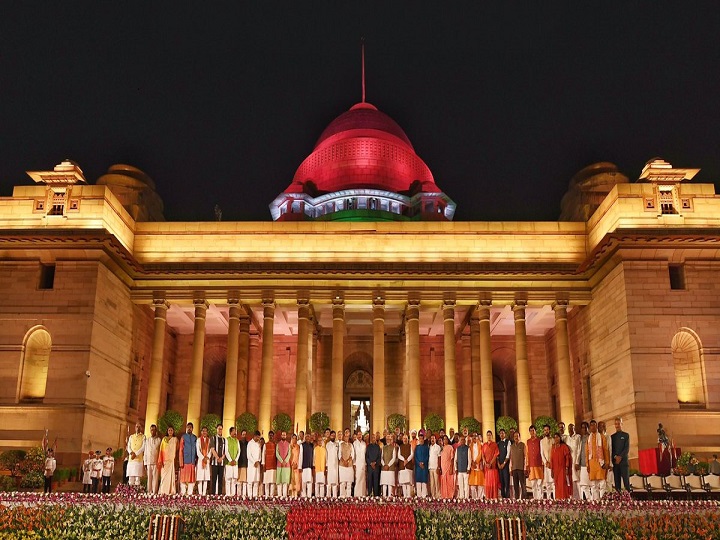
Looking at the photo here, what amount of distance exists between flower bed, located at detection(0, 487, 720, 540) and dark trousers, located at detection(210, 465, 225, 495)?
554 centimetres

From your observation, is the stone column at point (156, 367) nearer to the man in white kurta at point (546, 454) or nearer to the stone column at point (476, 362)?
the stone column at point (476, 362)

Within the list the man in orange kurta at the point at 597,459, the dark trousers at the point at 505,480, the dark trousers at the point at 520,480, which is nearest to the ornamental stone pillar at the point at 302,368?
the dark trousers at the point at 505,480

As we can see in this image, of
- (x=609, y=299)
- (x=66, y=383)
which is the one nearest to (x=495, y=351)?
(x=609, y=299)

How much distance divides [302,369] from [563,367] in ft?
41.0

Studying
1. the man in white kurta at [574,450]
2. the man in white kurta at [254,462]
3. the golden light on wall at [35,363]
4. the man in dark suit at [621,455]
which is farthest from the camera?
the golden light on wall at [35,363]

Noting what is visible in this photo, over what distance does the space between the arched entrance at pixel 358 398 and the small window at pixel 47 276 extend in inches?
769

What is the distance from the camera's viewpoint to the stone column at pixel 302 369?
3297 centimetres

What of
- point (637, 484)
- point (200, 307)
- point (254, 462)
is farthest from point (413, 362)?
point (637, 484)

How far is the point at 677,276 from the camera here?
30.0m

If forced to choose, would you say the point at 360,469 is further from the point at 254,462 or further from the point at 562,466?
the point at 562,466

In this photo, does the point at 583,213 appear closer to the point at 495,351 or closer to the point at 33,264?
the point at 495,351

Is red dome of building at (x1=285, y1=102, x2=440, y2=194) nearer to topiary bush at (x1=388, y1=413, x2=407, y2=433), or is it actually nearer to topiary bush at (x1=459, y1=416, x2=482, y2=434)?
topiary bush at (x1=388, y1=413, x2=407, y2=433)

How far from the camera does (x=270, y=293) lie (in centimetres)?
3428

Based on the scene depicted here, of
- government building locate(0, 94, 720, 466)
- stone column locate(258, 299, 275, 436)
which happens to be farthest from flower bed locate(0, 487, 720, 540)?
stone column locate(258, 299, 275, 436)
